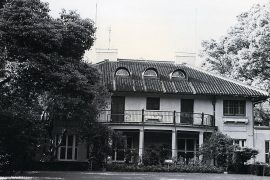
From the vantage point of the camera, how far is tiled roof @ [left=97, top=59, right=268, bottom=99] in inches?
1293

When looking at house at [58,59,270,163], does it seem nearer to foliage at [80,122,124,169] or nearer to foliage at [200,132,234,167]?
foliage at [200,132,234,167]

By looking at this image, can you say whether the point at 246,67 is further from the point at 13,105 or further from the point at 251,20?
the point at 13,105

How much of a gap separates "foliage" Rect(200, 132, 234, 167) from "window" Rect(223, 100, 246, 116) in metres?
3.70

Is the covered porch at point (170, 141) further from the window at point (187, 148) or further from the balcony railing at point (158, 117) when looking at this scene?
the balcony railing at point (158, 117)

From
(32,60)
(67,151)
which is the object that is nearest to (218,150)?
(67,151)

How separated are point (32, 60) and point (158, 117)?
15105 mm

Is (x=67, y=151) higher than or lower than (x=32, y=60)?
lower

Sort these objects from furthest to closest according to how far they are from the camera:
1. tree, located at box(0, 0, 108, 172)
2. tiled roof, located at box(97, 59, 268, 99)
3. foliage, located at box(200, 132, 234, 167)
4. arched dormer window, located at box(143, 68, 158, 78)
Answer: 1. arched dormer window, located at box(143, 68, 158, 78)
2. tiled roof, located at box(97, 59, 268, 99)
3. foliage, located at box(200, 132, 234, 167)
4. tree, located at box(0, 0, 108, 172)

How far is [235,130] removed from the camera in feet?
111

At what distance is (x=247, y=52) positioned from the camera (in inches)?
1452

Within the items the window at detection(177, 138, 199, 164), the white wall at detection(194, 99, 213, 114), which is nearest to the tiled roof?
the white wall at detection(194, 99, 213, 114)

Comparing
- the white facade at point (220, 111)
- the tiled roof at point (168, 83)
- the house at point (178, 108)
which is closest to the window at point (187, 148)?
the house at point (178, 108)

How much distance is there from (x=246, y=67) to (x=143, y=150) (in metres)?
12.6

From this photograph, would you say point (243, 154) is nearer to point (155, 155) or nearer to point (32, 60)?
point (155, 155)
